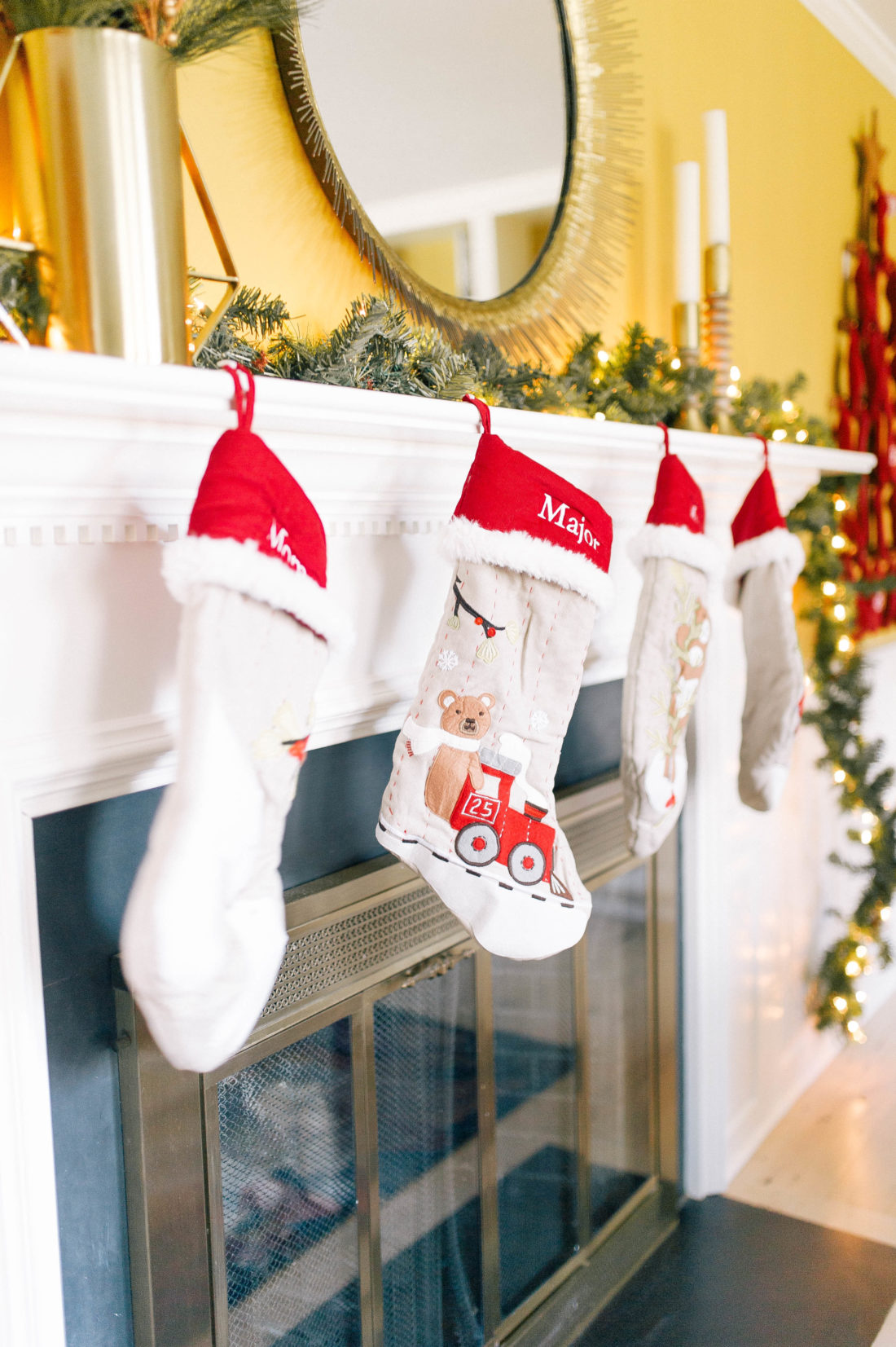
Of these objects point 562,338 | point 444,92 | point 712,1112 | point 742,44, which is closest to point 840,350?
point 742,44

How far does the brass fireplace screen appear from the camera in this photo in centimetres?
102

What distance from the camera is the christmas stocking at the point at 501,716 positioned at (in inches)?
41.3

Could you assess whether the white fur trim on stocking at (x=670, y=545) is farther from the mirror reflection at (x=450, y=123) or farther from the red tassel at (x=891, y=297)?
the red tassel at (x=891, y=297)

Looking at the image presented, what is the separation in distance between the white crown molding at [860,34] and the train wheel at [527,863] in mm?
2158

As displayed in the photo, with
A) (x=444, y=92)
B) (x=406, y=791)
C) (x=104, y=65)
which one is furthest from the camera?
(x=444, y=92)

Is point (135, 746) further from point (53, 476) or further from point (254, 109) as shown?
point (254, 109)

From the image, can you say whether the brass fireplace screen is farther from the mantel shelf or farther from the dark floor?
the mantel shelf

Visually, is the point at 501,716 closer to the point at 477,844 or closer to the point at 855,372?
the point at 477,844

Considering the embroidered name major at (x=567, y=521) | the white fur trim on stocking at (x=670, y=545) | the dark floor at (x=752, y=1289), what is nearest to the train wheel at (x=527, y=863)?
Answer: the embroidered name major at (x=567, y=521)

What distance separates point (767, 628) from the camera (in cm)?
164

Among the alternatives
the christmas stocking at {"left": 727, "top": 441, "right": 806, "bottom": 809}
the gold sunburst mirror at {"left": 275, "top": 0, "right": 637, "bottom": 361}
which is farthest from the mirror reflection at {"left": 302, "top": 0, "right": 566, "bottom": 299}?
the christmas stocking at {"left": 727, "top": 441, "right": 806, "bottom": 809}

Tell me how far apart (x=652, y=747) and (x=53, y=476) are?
85cm

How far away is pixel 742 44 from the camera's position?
2086 millimetres

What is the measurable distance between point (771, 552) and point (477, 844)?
0.82 metres
